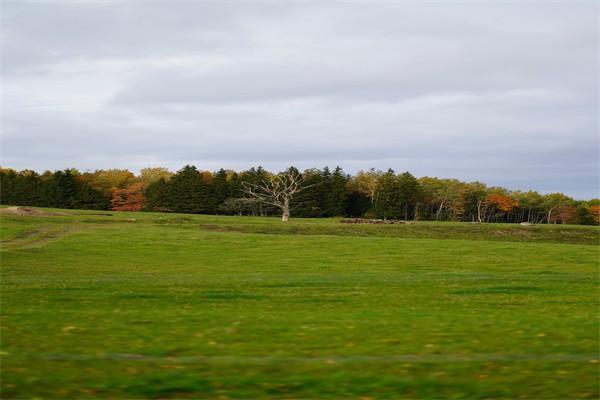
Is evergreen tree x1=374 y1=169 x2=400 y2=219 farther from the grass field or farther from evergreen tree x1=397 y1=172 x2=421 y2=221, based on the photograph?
the grass field

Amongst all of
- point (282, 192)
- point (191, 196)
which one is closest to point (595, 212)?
point (282, 192)

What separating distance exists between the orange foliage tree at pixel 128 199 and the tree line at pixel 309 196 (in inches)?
6.6

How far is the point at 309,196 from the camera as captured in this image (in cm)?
9806

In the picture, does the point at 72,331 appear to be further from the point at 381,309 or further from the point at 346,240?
the point at 346,240

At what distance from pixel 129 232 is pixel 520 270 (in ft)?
→ 85.9

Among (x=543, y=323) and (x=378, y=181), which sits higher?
(x=378, y=181)

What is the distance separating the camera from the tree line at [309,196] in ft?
320

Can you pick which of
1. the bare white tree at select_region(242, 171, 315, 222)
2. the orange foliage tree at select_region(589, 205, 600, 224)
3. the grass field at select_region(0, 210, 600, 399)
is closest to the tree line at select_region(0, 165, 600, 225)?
the orange foliage tree at select_region(589, 205, 600, 224)

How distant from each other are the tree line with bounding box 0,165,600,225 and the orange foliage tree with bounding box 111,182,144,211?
0.17 meters

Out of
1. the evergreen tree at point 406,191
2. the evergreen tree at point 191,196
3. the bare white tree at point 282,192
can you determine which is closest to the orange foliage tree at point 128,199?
the evergreen tree at point 191,196

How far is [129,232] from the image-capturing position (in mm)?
42469

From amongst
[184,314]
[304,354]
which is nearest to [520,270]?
[184,314]

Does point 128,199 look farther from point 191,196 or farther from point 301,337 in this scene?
point 301,337

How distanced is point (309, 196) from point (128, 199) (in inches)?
1254
